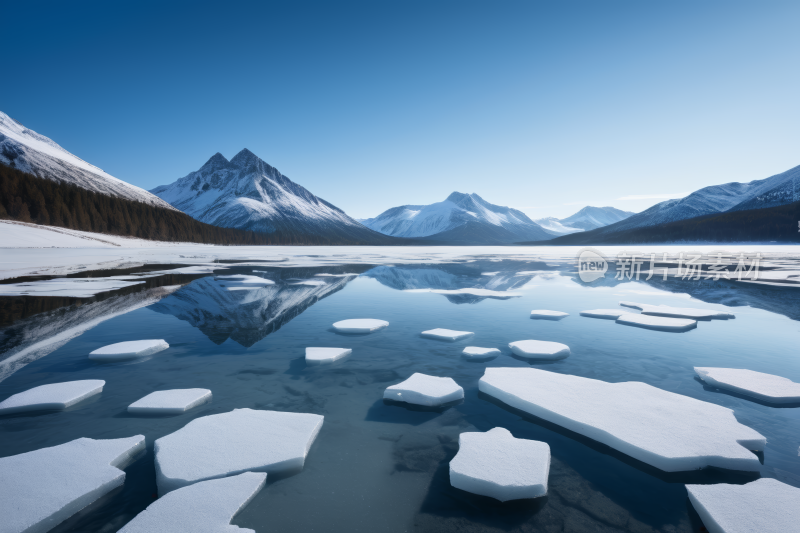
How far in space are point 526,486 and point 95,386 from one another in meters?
6.28

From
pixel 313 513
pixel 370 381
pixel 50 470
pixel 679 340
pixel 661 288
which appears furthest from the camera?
pixel 661 288

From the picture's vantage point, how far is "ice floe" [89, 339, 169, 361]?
7172mm

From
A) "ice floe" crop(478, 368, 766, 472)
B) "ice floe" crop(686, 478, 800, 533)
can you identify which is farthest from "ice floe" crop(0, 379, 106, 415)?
"ice floe" crop(686, 478, 800, 533)

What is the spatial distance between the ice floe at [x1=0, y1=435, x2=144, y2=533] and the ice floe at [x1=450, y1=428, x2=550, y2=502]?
3.29 meters

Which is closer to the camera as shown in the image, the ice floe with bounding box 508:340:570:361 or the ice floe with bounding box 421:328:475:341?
the ice floe with bounding box 508:340:570:361

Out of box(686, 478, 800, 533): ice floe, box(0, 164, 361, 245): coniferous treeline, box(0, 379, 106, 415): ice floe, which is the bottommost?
→ box(686, 478, 800, 533): ice floe

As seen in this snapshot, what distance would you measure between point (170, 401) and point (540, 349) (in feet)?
21.7

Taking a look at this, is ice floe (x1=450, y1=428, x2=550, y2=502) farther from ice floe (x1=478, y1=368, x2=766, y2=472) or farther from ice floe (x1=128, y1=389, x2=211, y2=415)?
ice floe (x1=128, y1=389, x2=211, y2=415)

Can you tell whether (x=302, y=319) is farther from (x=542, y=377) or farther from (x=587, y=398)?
(x=587, y=398)

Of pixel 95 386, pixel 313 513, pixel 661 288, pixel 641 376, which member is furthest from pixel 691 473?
pixel 661 288

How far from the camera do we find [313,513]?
3070mm

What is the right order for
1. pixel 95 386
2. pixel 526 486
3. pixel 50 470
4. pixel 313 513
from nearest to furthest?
pixel 313 513 → pixel 526 486 → pixel 50 470 → pixel 95 386

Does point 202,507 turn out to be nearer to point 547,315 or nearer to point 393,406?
point 393,406

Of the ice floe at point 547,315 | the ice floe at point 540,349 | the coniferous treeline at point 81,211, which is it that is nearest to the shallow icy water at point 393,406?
the ice floe at point 540,349
